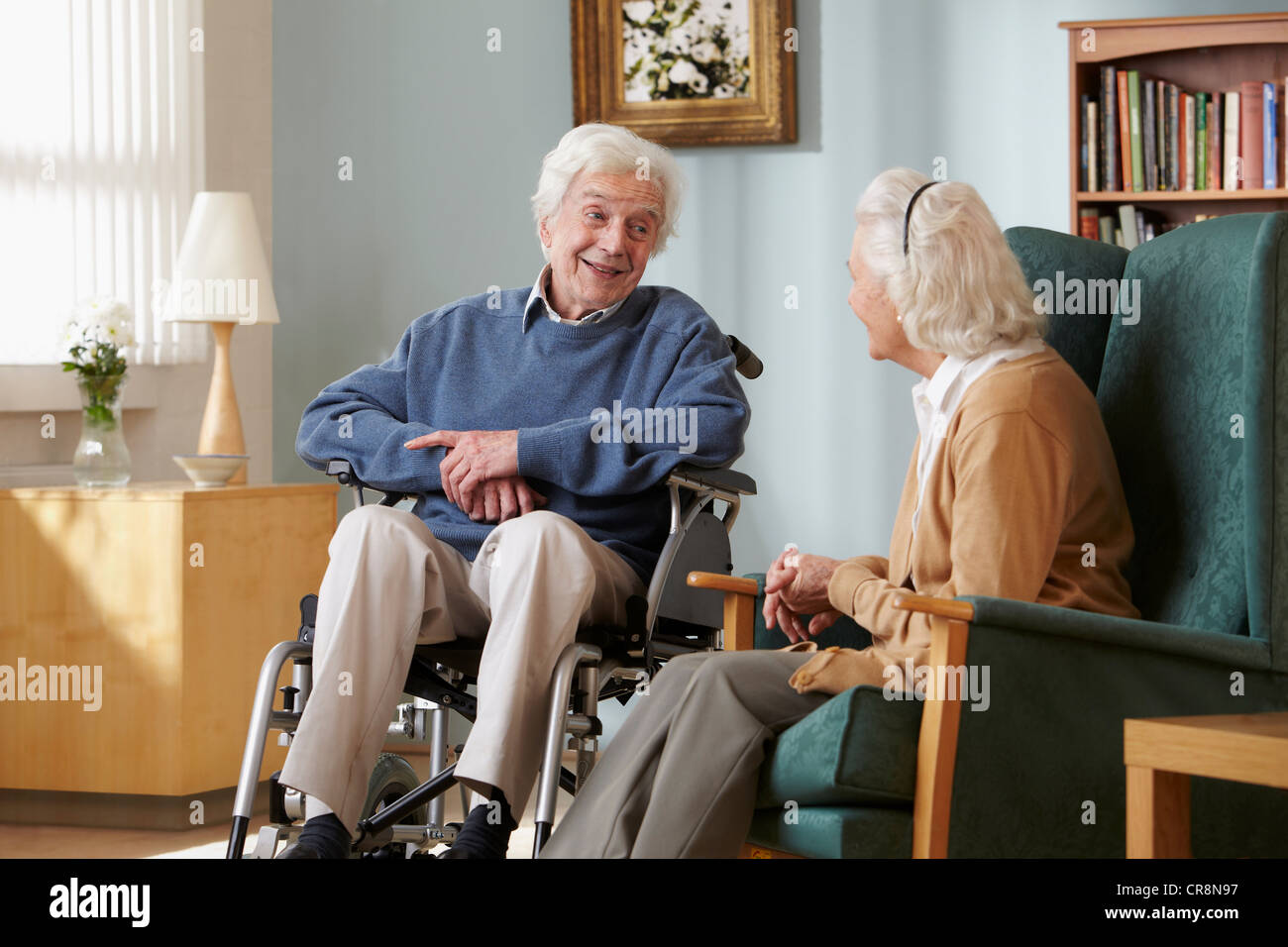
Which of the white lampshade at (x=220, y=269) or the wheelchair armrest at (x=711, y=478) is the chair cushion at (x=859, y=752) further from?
the white lampshade at (x=220, y=269)

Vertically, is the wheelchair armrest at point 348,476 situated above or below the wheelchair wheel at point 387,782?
above

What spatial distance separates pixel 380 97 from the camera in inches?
169

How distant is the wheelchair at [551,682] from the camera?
2.13 meters

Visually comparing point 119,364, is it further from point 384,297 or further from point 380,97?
point 380,97

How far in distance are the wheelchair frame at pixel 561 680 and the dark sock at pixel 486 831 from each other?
0.15 ft

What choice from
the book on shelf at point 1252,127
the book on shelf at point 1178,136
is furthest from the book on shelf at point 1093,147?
the book on shelf at point 1252,127

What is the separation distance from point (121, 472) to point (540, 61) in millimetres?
1564

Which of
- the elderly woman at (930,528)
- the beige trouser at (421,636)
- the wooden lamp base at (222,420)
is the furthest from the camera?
the wooden lamp base at (222,420)

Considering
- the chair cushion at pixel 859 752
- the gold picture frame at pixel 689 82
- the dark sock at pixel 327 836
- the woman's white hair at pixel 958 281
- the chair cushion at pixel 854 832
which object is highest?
the gold picture frame at pixel 689 82

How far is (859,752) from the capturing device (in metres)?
1.79

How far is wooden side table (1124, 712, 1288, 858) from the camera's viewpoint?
1.61 m

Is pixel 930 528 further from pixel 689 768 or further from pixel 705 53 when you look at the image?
pixel 705 53

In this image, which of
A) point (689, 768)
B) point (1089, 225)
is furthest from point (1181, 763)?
point (1089, 225)

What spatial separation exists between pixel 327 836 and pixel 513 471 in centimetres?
64
